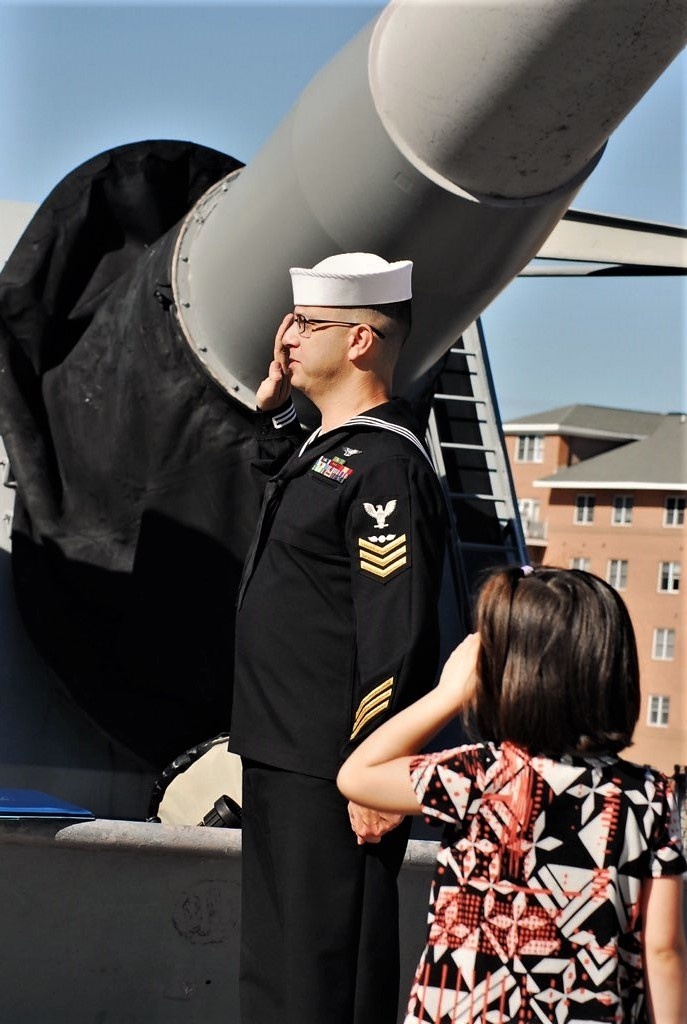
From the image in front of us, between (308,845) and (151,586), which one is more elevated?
(151,586)

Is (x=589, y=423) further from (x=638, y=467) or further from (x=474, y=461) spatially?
(x=474, y=461)

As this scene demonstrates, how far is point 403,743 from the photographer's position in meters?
2.52

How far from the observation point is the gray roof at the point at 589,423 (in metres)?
80.8

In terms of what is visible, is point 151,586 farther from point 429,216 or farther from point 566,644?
point 566,644

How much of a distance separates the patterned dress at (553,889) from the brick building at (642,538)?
6380 cm

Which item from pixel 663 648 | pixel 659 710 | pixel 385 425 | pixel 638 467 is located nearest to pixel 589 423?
pixel 638 467

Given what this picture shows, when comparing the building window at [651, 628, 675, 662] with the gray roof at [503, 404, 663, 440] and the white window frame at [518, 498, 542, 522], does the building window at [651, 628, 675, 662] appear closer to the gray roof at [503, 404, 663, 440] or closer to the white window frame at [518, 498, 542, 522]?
the white window frame at [518, 498, 542, 522]

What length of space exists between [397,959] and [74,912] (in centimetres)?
118

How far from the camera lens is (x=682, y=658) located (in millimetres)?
66688

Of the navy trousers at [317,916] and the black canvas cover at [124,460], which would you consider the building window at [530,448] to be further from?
the navy trousers at [317,916]

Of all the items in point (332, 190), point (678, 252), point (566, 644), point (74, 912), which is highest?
point (678, 252)

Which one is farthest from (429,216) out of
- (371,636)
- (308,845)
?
(308,845)

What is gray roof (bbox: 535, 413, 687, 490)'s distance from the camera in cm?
7069

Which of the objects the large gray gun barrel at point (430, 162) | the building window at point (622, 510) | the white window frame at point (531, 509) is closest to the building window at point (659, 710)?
the building window at point (622, 510)
